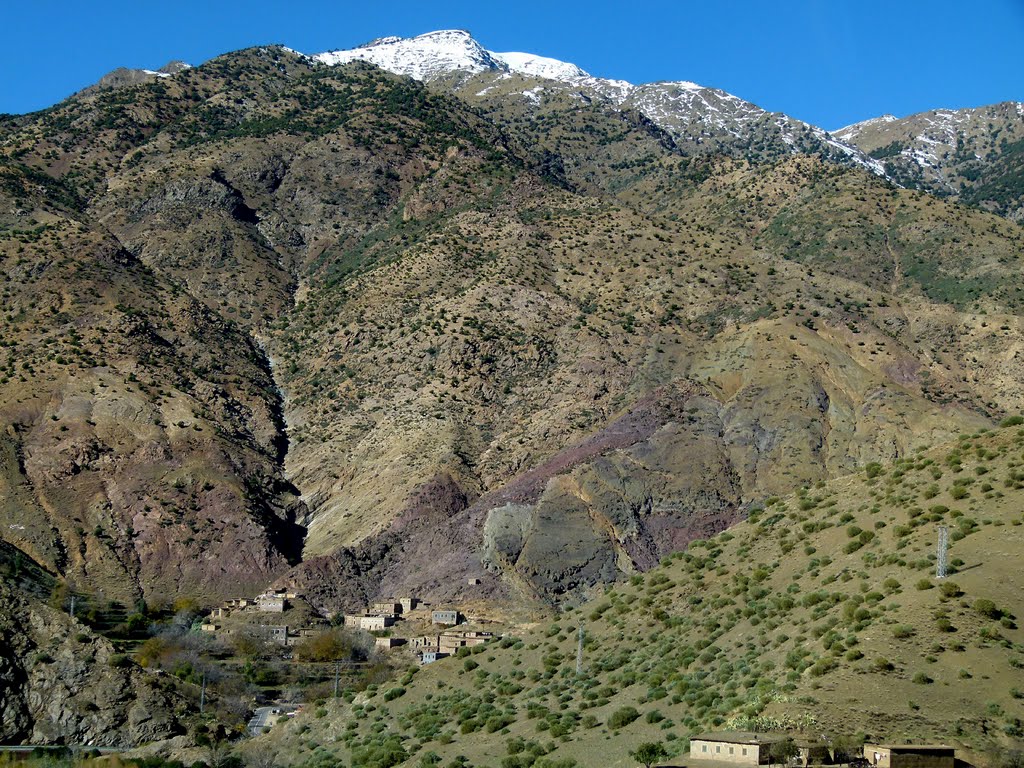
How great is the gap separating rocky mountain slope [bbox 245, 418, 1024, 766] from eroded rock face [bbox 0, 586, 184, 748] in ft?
15.6

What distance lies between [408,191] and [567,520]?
7051 centimetres

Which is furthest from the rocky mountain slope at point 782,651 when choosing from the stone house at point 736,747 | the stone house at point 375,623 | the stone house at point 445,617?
the stone house at point 375,623

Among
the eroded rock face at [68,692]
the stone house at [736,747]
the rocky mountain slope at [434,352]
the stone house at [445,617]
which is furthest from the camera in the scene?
the rocky mountain slope at [434,352]

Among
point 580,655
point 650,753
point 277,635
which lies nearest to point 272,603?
point 277,635

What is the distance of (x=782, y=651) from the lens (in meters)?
46.3

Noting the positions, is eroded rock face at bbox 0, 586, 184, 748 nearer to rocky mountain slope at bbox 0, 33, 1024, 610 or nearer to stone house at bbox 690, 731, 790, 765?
stone house at bbox 690, 731, 790, 765

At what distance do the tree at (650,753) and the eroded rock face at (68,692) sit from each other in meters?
19.6

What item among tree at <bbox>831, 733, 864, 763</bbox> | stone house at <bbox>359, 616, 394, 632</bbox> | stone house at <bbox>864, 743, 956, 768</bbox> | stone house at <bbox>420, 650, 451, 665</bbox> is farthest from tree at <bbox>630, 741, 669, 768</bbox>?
stone house at <bbox>359, 616, 394, 632</bbox>

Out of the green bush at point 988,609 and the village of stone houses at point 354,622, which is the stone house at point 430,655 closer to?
the village of stone houses at point 354,622

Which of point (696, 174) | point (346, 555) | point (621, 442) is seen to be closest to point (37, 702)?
point (346, 555)

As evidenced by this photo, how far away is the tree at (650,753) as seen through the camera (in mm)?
42469

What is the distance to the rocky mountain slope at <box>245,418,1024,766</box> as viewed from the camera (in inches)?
1594

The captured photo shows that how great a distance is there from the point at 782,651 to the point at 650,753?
598 centimetres

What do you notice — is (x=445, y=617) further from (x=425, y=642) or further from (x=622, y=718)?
(x=622, y=718)
